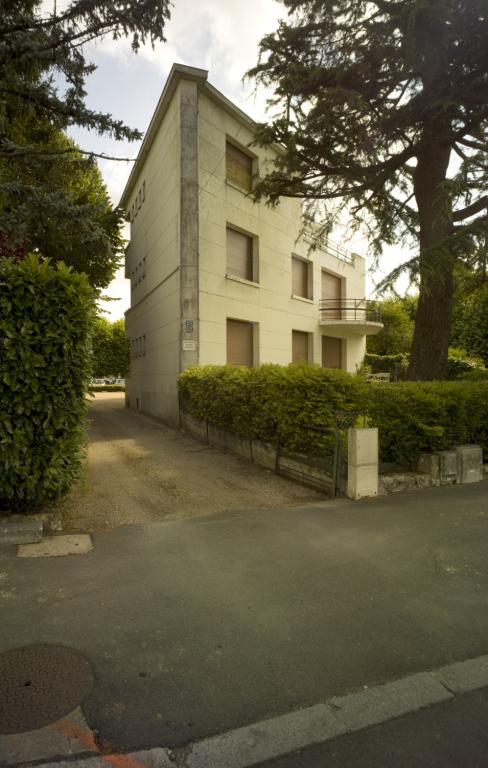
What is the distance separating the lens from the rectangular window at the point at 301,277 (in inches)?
750

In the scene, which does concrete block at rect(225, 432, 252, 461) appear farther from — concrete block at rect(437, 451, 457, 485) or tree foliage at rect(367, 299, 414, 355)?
tree foliage at rect(367, 299, 414, 355)

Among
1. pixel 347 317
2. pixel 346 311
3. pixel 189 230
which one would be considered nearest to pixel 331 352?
pixel 347 317

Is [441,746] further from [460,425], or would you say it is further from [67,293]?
[460,425]

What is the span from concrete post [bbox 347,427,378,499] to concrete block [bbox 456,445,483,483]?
1795mm

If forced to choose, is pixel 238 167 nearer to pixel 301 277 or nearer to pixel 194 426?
pixel 301 277

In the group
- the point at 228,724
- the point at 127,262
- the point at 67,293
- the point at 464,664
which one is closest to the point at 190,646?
the point at 228,724

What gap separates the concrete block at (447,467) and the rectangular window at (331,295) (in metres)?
13.8

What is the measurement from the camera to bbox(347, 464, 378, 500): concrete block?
594cm

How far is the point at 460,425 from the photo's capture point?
722 centimetres

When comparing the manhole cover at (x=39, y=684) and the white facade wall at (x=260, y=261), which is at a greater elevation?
the white facade wall at (x=260, y=261)

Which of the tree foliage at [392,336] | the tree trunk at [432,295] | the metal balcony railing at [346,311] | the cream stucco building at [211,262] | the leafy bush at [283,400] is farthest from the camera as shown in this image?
the tree foliage at [392,336]

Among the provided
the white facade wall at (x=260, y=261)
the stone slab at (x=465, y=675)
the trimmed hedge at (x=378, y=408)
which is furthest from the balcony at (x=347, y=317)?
the stone slab at (x=465, y=675)

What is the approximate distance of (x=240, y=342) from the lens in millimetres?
15820

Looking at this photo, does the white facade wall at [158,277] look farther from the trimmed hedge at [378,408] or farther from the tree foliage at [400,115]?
the trimmed hedge at [378,408]
